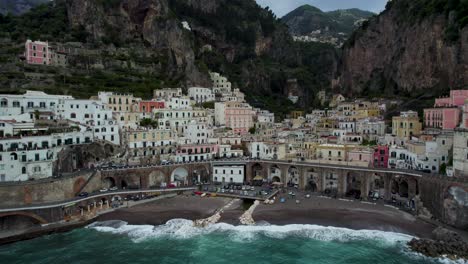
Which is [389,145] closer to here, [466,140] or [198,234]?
[466,140]

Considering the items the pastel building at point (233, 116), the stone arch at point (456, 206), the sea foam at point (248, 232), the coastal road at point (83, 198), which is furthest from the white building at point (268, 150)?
the stone arch at point (456, 206)

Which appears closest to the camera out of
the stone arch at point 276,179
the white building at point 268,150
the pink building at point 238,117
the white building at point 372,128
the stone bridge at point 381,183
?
the stone bridge at point 381,183

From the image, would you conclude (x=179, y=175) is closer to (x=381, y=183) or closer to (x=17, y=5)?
(x=381, y=183)

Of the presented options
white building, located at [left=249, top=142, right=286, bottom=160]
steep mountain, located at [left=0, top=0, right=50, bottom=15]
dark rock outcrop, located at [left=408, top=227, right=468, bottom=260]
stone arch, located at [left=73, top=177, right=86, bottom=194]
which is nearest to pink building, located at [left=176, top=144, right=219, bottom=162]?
white building, located at [left=249, top=142, right=286, bottom=160]

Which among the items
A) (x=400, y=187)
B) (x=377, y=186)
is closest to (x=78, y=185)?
(x=377, y=186)

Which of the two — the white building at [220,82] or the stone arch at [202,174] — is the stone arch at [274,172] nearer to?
the stone arch at [202,174]

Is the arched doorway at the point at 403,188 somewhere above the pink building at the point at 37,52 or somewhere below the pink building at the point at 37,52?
below
